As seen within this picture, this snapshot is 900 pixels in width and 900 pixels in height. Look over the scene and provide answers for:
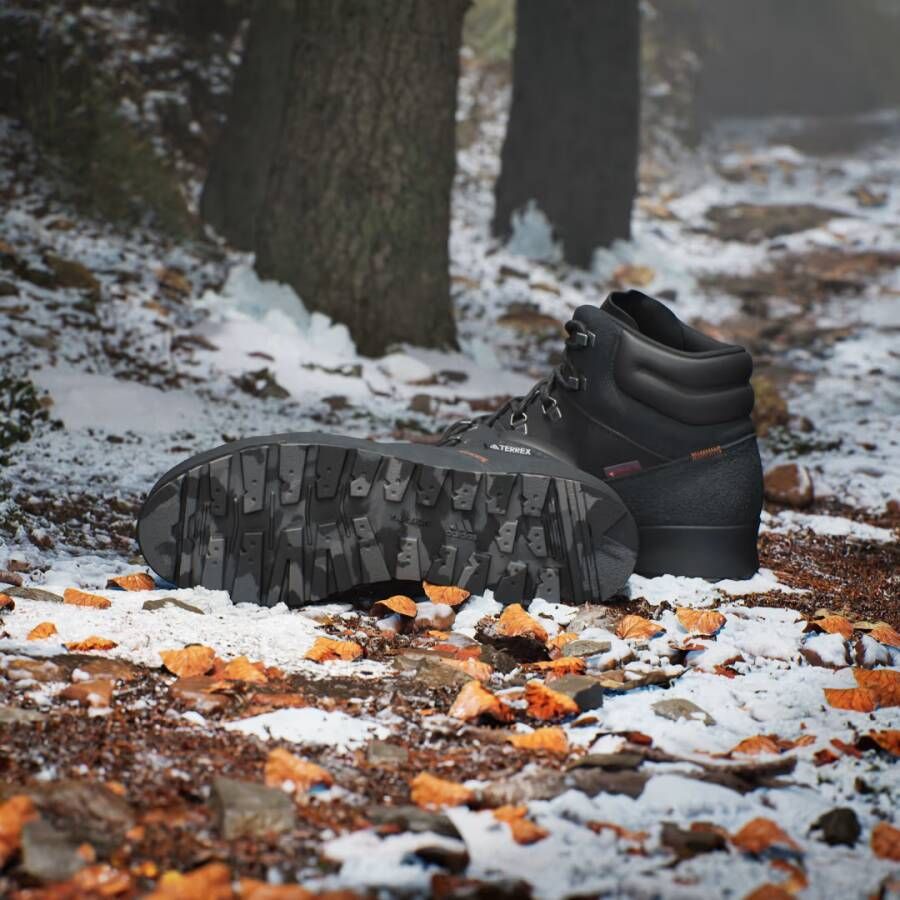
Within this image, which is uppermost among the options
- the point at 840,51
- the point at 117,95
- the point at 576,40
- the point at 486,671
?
the point at 840,51

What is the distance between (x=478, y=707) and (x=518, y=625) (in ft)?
1.73

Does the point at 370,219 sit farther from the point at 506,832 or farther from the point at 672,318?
the point at 506,832

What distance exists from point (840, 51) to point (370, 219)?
21.2 meters

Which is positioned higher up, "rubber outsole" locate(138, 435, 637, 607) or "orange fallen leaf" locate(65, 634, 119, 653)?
"rubber outsole" locate(138, 435, 637, 607)

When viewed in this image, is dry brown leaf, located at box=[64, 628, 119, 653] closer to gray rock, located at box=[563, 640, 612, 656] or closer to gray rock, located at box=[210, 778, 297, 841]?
gray rock, located at box=[210, 778, 297, 841]

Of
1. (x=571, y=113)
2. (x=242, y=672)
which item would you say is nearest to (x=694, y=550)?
(x=242, y=672)

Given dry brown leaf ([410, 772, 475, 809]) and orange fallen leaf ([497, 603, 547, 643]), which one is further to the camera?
orange fallen leaf ([497, 603, 547, 643])

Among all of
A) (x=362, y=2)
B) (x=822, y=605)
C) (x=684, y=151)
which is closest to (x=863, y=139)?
(x=684, y=151)

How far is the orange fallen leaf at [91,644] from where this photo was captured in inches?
78.2

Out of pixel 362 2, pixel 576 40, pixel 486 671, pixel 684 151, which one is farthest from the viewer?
pixel 684 151

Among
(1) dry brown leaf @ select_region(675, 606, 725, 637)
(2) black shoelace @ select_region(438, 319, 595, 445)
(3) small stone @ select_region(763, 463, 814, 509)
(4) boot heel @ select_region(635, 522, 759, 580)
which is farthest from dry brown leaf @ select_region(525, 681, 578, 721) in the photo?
(3) small stone @ select_region(763, 463, 814, 509)

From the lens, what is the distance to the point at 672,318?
2963 mm

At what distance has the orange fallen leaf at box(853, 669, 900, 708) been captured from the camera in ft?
6.29

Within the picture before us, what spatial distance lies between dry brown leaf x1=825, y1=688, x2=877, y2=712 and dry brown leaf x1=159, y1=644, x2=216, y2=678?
115 centimetres
